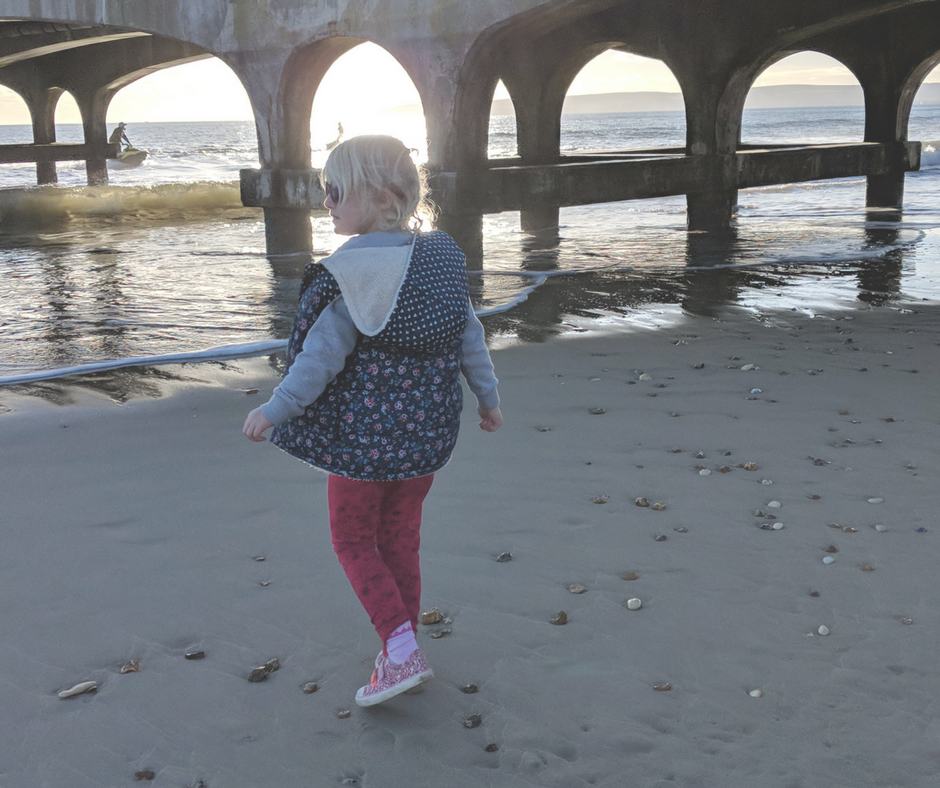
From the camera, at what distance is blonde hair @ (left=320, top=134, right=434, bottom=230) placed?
230 cm

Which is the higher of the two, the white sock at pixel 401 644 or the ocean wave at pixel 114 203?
the ocean wave at pixel 114 203

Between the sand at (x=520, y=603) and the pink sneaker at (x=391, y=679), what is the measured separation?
6 cm

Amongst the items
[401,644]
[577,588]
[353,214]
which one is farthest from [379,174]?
[577,588]

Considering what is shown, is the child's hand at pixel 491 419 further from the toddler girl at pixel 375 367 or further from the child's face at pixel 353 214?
the child's face at pixel 353 214

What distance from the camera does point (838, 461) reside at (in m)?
4.03

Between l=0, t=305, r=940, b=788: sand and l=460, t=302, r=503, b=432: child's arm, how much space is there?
0.67 m

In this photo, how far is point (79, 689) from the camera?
252cm

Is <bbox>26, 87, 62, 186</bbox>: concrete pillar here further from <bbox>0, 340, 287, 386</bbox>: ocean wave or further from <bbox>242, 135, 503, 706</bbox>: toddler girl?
<bbox>242, 135, 503, 706</bbox>: toddler girl

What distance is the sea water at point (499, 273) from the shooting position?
23.8ft

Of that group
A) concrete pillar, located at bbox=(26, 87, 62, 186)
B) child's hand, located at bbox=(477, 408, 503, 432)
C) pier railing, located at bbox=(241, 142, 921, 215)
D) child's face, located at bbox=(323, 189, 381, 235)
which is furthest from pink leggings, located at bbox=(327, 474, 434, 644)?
concrete pillar, located at bbox=(26, 87, 62, 186)

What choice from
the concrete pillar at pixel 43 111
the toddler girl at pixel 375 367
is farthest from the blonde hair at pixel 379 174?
the concrete pillar at pixel 43 111

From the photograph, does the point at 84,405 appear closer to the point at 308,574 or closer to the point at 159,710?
the point at 308,574

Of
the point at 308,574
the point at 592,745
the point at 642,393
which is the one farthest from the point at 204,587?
the point at 642,393

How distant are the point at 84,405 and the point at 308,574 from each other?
2.65m
